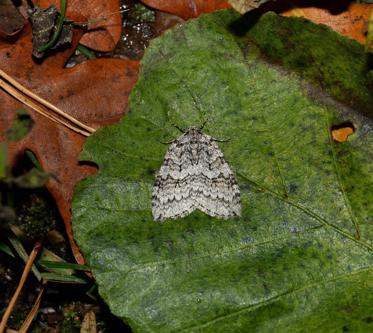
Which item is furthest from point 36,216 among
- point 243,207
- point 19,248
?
point 243,207

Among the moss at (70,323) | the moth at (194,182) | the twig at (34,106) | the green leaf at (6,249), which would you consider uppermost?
the twig at (34,106)

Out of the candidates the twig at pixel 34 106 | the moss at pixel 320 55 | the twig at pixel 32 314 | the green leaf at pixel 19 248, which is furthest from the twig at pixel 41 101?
the moss at pixel 320 55

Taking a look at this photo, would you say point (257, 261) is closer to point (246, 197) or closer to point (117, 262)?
point (246, 197)

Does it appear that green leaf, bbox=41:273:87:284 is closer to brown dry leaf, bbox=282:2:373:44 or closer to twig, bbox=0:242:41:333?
twig, bbox=0:242:41:333

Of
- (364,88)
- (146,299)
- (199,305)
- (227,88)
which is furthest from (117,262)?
(364,88)

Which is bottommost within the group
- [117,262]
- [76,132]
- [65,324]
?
[65,324]

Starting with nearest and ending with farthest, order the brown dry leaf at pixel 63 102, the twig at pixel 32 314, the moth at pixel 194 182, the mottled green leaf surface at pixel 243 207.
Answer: the mottled green leaf surface at pixel 243 207
the moth at pixel 194 182
the brown dry leaf at pixel 63 102
the twig at pixel 32 314

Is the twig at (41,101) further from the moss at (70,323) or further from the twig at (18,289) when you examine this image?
the moss at (70,323)
